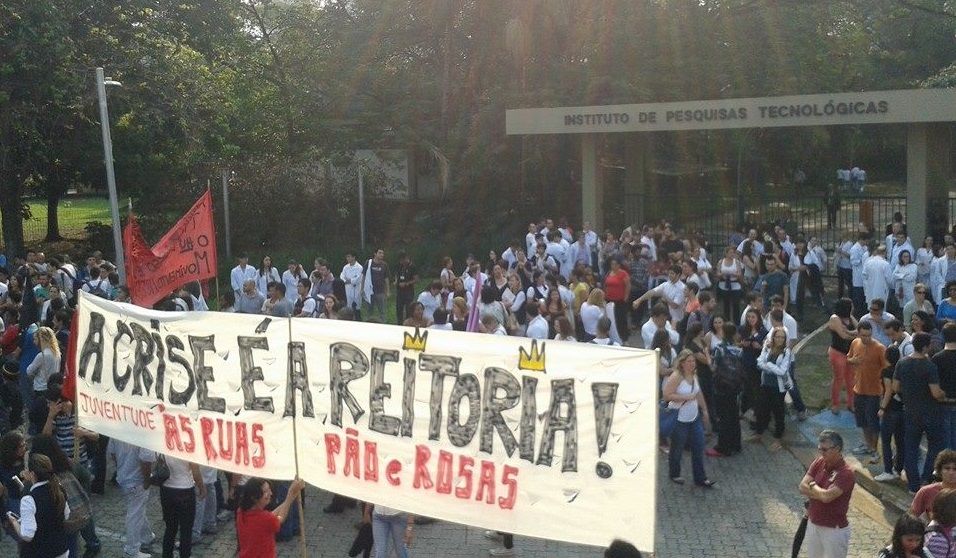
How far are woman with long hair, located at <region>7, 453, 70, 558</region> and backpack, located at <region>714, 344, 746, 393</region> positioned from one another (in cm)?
702

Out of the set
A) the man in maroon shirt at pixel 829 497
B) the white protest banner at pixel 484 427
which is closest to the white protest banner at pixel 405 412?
the white protest banner at pixel 484 427

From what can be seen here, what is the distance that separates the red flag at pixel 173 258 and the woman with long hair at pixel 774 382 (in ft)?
21.2

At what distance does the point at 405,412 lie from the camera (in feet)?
23.2

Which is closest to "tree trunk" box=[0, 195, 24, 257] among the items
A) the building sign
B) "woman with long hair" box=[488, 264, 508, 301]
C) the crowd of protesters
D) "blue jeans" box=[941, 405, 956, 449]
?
the crowd of protesters

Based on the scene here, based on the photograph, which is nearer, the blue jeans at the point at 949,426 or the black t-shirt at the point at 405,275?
the blue jeans at the point at 949,426

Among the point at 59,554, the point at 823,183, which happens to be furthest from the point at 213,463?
the point at 823,183

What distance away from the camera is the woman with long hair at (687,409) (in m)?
10.8

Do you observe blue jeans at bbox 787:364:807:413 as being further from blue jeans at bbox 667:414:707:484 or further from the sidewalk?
blue jeans at bbox 667:414:707:484

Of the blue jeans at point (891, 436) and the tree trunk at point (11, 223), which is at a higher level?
the tree trunk at point (11, 223)

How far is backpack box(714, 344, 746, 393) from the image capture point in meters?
12.0

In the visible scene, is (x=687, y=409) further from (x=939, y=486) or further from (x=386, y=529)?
(x=386, y=529)

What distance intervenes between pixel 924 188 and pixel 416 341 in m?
16.5

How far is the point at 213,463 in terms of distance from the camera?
307 inches

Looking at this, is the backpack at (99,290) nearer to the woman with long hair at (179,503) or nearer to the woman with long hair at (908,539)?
the woman with long hair at (179,503)
